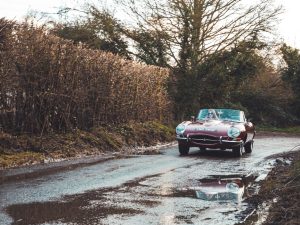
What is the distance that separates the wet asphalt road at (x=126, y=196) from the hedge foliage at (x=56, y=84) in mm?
2492

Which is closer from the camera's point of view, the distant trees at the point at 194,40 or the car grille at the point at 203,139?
the car grille at the point at 203,139

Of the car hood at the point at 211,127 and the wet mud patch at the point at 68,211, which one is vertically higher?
the car hood at the point at 211,127

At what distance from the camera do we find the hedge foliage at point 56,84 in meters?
12.1

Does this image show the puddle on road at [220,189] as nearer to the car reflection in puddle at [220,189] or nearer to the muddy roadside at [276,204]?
the car reflection in puddle at [220,189]

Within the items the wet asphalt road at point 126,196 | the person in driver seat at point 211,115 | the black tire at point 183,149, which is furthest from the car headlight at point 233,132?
the wet asphalt road at point 126,196

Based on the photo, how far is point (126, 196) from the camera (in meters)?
7.99

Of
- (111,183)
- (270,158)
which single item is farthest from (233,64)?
(111,183)

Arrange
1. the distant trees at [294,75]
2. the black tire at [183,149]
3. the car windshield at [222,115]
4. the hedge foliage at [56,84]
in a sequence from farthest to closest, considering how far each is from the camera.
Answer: the distant trees at [294,75] < the car windshield at [222,115] < the black tire at [183,149] < the hedge foliage at [56,84]

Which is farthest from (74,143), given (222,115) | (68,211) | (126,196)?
(68,211)

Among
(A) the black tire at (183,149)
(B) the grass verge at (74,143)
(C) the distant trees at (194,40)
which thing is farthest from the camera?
(C) the distant trees at (194,40)

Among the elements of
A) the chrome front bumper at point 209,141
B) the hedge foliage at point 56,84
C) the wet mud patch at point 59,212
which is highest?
the hedge foliage at point 56,84

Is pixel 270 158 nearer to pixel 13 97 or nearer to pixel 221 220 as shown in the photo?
pixel 13 97

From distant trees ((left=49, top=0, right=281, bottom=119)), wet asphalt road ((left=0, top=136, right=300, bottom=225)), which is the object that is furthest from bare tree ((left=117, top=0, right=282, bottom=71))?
wet asphalt road ((left=0, top=136, right=300, bottom=225))

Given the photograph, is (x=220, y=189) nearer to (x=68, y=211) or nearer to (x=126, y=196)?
(x=126, y=196)
